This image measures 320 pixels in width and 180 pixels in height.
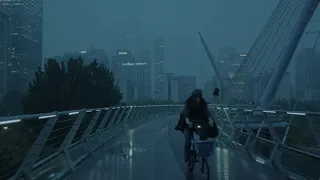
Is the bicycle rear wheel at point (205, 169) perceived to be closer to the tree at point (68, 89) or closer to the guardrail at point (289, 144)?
the guardrail at point (289, 144)

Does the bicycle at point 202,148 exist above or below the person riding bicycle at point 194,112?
below

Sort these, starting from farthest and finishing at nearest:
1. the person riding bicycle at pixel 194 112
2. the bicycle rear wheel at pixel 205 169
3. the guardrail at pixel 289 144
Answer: the person riding bicycle at pixel 194 112
the bicycle rear wheel at pixel 205 169
the guardrail at pixel 289 144

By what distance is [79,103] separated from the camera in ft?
123

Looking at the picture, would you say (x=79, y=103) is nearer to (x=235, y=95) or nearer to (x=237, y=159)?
(x=235, y=95)

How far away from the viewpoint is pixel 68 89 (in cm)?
3834

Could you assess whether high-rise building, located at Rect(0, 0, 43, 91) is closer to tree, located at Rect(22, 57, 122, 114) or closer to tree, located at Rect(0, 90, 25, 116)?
tree, located at Rect(0, 90, 25, 116)

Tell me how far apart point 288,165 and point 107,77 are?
39.2 m

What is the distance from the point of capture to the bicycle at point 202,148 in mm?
7602

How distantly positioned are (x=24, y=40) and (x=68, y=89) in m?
48.8

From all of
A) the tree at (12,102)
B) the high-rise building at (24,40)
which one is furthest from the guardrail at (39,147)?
the high-rise building at (24,40)

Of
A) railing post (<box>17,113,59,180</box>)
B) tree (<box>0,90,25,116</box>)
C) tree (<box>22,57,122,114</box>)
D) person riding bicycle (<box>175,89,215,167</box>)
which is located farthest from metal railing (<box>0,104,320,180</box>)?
tree (<box>0,90,25,116</box>)

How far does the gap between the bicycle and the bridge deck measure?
16.3 inches

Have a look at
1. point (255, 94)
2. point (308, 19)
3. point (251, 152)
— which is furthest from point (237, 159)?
point (255, 94)

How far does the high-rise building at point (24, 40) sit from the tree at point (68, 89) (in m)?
24.9
